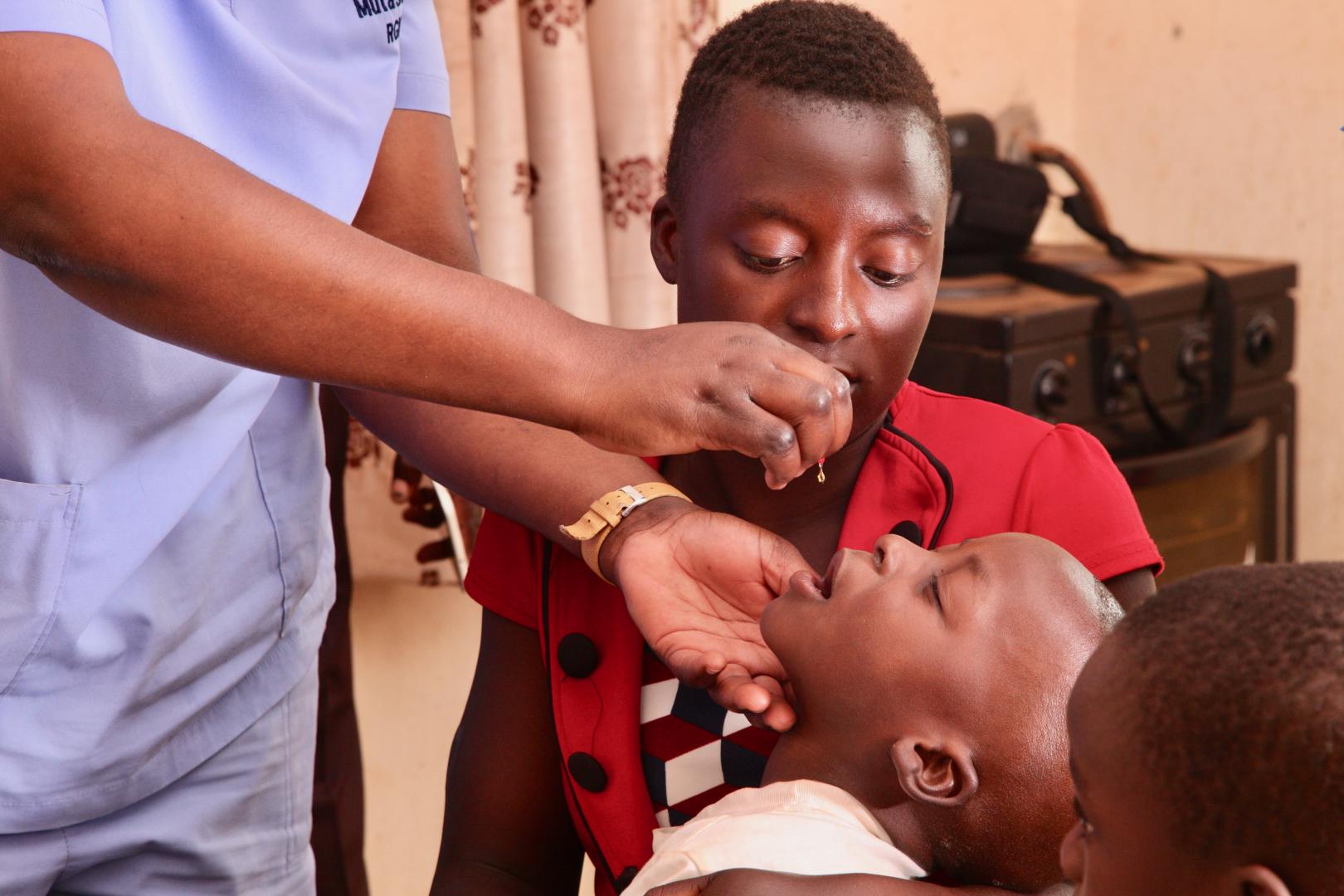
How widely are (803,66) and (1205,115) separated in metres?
2.04

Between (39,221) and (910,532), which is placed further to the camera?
(910,532)

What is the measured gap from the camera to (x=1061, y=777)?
0.80 m

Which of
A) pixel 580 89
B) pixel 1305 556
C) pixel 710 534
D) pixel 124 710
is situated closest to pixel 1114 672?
pixel 710 534

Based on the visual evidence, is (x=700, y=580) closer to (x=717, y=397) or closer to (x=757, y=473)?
(x=757, y=473)

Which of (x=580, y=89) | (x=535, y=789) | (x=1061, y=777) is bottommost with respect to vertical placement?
(x=535, y=789)

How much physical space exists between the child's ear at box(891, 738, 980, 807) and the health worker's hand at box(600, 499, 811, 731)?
11 centimetres

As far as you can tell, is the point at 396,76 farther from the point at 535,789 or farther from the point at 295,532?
the point at 535,789

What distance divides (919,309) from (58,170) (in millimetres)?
563

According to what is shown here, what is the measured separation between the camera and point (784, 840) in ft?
2.48

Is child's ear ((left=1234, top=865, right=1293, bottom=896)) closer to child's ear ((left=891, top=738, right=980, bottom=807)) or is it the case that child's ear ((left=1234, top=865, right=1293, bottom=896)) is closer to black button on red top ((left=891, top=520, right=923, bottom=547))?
child's ear ((left=891, top=738, right=980, bottom=807))

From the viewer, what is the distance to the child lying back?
797 mm

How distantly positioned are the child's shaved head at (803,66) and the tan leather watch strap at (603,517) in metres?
0.23

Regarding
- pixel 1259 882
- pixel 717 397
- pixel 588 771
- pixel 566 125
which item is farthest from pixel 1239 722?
pixel 566 125

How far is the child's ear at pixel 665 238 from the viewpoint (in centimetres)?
103
